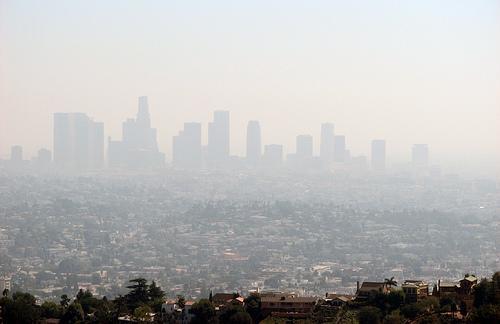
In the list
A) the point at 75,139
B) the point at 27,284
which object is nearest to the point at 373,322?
the point at 27,284

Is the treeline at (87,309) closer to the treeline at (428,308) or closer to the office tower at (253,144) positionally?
the treeline at (428,308)

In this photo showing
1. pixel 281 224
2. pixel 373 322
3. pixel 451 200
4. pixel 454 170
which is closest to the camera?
pixel 373 322

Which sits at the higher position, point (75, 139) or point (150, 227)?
point (75, 139)

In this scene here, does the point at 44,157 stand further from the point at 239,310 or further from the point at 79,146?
the point at 239,310

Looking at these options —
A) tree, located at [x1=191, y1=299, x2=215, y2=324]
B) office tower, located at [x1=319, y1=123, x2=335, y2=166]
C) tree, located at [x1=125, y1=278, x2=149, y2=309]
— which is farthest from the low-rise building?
office tower, located at [x1=319, y1=123, x2=335, y2=166]

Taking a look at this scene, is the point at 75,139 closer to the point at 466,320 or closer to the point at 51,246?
the point at 51,246

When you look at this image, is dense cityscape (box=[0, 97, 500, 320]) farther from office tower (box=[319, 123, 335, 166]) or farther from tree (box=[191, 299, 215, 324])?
tree (box=[191, 299, 215, 324])
